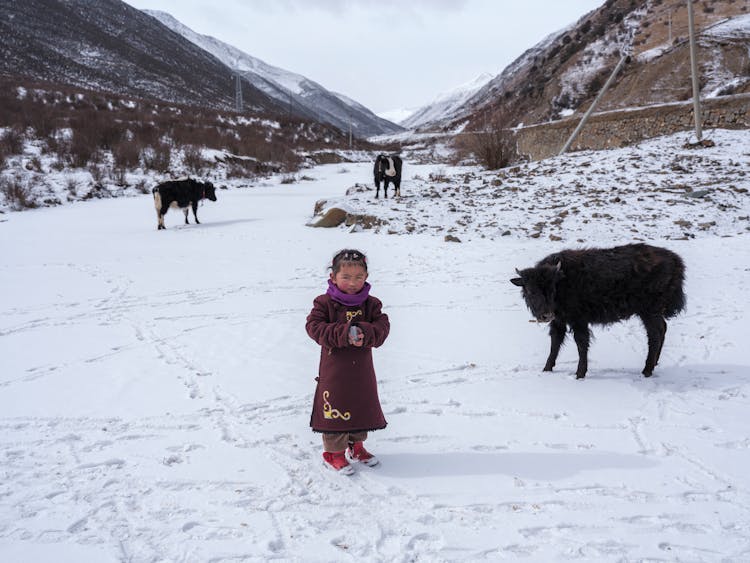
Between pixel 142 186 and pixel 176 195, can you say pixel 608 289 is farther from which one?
pixel 142 186

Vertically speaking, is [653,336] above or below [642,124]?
below

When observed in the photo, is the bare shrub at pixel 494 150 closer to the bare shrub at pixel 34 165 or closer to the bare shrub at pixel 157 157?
the bare shrub at pixel 157 157

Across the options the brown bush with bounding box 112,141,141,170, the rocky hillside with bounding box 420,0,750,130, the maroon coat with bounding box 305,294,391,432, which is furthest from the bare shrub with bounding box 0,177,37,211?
the rocky hillside with bounding box 420,0,750,130

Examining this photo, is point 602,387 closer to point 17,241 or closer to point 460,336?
point 460,336

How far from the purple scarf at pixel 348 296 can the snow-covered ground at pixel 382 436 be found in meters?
1.14

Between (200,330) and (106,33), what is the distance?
77.9 meters

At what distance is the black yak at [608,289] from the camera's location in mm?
3979

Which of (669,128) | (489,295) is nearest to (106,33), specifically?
(669,128)

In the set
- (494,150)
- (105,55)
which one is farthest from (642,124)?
(105,55)

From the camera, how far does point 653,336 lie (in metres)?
4.09

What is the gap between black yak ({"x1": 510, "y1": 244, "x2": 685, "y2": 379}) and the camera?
13.1ft

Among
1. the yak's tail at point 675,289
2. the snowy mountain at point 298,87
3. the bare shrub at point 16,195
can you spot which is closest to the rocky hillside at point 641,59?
the yak's tail at point 675,289

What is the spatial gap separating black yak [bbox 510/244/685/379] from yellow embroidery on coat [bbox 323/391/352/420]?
203 cm

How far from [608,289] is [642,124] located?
21442 mm
